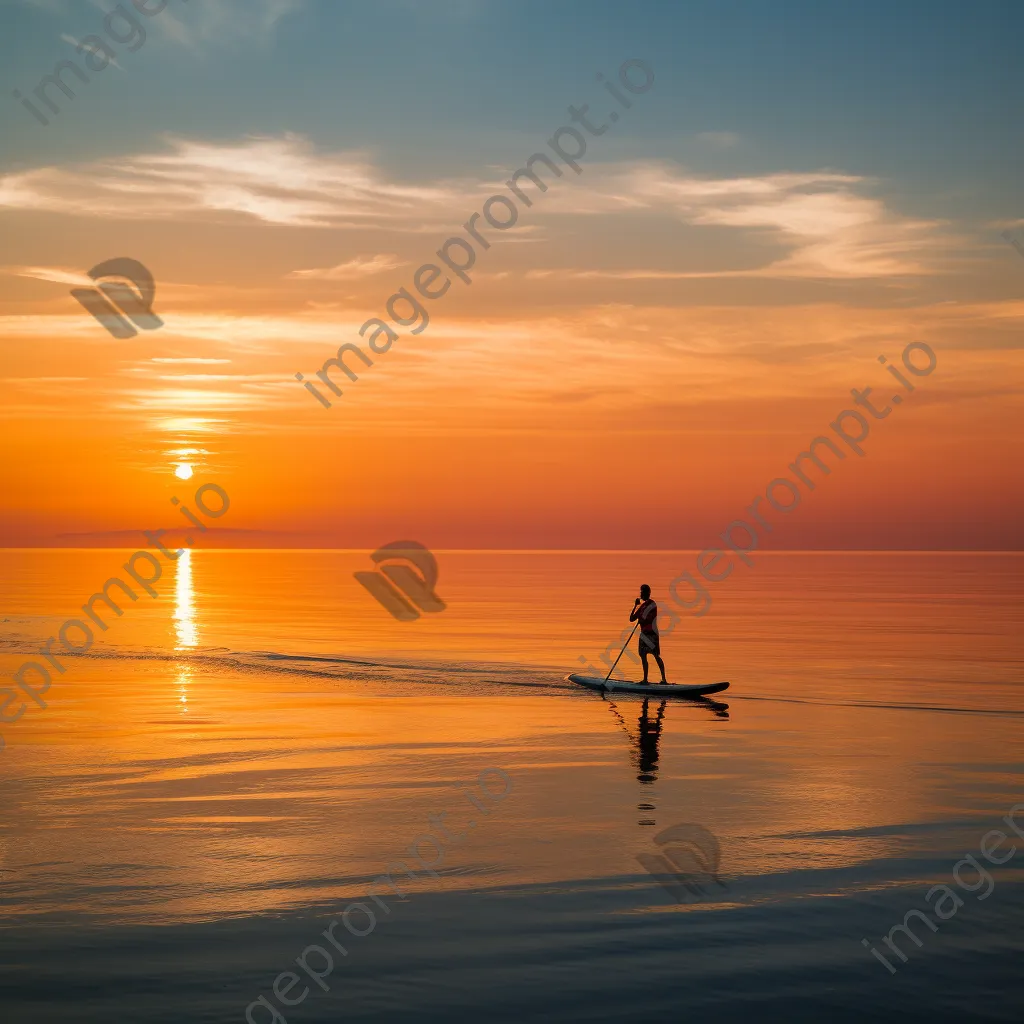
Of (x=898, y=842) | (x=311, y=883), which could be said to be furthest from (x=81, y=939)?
(x=898, y=842)

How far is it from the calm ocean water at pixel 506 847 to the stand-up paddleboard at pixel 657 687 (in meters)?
0.61

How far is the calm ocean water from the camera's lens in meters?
9.31

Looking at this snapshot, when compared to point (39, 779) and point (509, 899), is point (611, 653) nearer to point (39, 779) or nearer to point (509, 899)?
point (39, 779)

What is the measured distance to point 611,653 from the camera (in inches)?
1524

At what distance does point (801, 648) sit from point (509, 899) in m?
30.4
